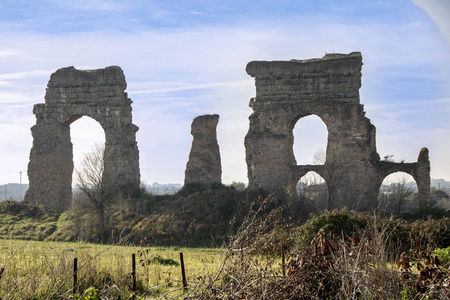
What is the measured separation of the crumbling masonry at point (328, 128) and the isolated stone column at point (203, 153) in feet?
7.07

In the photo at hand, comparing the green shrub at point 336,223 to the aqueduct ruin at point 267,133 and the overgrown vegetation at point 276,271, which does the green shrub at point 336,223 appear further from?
the aqueduct ruin at point 267,133

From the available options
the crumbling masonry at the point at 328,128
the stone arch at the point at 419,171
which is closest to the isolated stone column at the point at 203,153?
the crumbling masonry at the point at 328,128

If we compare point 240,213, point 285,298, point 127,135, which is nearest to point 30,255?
point 285,298

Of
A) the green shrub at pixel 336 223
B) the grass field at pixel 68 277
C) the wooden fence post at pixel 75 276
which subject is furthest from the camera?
the green shrub at pixel 336 223

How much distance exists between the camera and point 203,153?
24.8 meters

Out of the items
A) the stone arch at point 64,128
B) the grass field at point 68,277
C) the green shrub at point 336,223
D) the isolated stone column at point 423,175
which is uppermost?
the stone arch at point 64,128

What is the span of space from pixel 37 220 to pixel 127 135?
17.2 feet

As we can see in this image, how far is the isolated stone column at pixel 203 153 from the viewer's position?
24672 mm

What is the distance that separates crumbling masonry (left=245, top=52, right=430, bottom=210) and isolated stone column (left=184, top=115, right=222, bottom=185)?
216 cm

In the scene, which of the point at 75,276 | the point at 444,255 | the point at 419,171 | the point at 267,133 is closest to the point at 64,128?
the point at 267,133

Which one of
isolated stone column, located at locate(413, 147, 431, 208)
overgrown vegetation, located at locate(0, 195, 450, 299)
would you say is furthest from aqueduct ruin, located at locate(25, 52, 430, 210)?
overgrown vegetation, located at locate(0, 195, 450, 299)

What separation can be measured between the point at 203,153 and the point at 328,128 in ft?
19.4

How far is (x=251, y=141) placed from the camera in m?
23.2

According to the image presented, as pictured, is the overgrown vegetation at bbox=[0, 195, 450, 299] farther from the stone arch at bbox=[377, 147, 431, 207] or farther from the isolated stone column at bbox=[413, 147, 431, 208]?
the isolated stone column at bbox=[413, 147, 431, 208]
